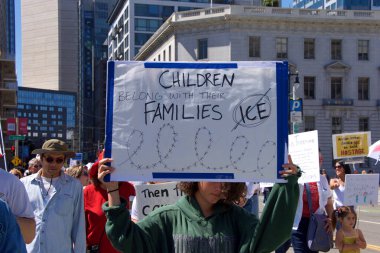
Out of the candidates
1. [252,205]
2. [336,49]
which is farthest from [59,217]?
[336,49]

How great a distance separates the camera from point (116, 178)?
10.5ft

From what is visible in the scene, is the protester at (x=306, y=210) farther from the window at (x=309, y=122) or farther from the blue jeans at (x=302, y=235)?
the window at (x=309, y=122)

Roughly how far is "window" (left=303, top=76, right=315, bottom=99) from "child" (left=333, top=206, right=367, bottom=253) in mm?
49715

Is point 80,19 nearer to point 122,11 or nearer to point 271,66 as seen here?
point 122,11

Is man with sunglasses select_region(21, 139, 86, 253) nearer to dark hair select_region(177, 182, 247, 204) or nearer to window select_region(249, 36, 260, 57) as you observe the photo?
dark hair select_region(177, 182, 247, 204)

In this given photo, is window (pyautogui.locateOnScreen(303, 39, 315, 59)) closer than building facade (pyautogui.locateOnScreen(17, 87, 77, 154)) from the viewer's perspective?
Yes

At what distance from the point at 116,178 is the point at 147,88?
21.2 inches

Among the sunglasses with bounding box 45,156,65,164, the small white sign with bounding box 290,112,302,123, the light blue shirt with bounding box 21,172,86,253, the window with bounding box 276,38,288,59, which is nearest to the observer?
the light blue shirt with bounding box 21,172,86,253

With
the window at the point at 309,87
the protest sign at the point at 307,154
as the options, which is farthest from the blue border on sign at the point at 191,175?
the window at the point at 309,87

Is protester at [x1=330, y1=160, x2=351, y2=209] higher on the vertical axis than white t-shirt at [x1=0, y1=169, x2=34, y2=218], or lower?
lower

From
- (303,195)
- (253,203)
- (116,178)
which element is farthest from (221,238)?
(253,203)

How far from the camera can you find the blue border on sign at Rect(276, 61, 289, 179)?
10.6ft

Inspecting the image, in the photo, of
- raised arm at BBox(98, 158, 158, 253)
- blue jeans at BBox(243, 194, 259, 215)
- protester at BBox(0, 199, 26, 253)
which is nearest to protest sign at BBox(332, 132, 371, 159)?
blue jeans at BBox(243, 194, 259, 215)

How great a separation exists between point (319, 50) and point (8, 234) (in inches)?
2230
